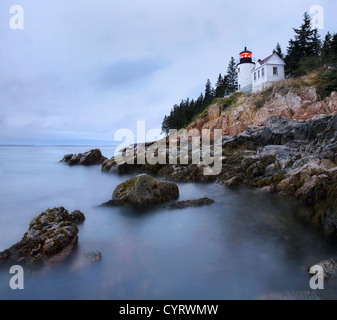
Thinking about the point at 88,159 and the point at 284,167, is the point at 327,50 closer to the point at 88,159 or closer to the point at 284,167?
the point at 284,167

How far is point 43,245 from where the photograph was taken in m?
5.89

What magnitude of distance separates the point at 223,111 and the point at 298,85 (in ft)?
35.3

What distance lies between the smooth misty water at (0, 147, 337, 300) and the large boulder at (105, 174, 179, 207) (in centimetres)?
64

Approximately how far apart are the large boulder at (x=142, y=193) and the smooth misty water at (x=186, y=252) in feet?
2.08

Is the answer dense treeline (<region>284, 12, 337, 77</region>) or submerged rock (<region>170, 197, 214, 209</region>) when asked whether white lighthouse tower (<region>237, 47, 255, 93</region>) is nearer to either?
dense treeline (<region>284, 12, 337, 77</region>)

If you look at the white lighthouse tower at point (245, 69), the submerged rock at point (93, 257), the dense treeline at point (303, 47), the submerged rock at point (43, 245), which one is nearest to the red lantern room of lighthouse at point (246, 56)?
the white lighthouse tower at point (245, 69)

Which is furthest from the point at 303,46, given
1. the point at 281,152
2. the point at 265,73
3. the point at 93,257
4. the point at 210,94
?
the point at 93,257

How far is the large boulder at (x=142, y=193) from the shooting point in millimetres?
10312

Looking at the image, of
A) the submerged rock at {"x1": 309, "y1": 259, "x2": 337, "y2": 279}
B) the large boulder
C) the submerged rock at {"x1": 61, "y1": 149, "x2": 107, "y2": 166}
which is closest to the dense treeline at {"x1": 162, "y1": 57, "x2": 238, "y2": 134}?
the submerged rock at {"x1": 61, "y1": 149, "x2": 107, "y2": 166}

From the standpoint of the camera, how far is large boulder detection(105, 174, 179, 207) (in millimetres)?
10312

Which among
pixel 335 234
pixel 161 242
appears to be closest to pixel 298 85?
pixel 335 234

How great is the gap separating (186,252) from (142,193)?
4.33 metres
